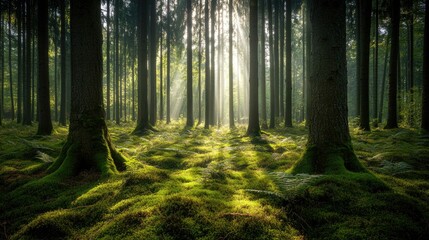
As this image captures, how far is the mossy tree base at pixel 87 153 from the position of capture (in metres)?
4.92

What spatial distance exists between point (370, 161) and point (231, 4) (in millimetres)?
16464

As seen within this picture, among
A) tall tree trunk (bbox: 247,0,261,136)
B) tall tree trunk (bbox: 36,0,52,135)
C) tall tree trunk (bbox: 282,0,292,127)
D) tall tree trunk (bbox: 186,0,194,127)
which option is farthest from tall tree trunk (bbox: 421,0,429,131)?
tall tree trunk (bbox: 36,0,52,135)

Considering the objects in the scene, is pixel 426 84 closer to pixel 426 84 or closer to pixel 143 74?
pixel 426 84

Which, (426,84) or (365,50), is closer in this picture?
(426,84)

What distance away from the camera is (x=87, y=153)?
16.7 feet

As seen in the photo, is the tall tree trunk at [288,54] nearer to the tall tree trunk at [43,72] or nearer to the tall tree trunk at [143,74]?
the tall tree trunk at [143,74]

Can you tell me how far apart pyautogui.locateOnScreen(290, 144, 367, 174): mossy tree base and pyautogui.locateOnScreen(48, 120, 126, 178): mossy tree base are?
3.67 metres

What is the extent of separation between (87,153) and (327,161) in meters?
4.72

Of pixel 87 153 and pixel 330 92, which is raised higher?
pixel 330 92

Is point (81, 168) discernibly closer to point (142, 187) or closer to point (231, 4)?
point (142, 187)

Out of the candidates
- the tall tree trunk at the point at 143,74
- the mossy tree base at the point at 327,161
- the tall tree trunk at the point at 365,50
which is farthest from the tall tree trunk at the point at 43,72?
the tall tree trunk at the point at 365,50

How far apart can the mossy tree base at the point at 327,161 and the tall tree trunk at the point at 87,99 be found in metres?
3.73

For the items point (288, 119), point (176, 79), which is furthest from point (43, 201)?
point (176, 79)

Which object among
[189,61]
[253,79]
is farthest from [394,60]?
[189,61]
